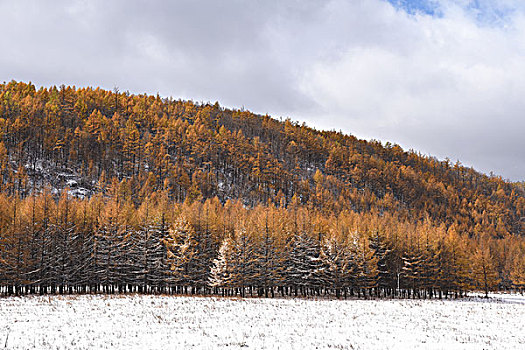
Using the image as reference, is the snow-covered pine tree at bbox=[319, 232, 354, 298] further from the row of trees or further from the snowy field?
the snowy field

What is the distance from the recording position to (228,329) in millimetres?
25781

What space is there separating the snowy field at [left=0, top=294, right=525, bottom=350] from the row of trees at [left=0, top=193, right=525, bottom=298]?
66.2 ft

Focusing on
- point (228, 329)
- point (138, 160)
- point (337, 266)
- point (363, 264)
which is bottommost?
point (228, 329)

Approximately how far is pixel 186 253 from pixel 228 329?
3458 centimetres

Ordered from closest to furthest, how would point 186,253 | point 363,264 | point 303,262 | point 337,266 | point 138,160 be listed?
point 186,253 → point 337,266 → point 363,264 → point 303,262 → point 138,160

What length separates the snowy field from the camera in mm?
21000

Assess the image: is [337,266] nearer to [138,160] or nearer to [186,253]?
[186,253]

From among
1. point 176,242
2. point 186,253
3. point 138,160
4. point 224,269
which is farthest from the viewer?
point 138,160

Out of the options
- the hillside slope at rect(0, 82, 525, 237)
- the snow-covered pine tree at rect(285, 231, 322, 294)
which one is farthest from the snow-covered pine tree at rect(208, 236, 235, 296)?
the hillside slope at rect(0, 82, 525, 237)

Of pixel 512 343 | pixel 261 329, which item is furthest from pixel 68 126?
pixel 512 343

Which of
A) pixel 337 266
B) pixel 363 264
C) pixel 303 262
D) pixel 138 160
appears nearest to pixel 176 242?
pixel 303 262

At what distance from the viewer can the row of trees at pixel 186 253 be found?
176 ft

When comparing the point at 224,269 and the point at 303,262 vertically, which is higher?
the point at 303,262

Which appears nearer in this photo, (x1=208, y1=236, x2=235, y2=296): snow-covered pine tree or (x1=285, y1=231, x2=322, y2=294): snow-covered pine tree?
(x1=208, y1=236, x2=235, y2=296): snow-covered pine tree
